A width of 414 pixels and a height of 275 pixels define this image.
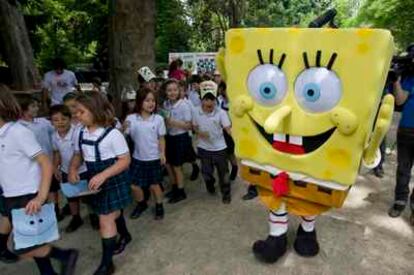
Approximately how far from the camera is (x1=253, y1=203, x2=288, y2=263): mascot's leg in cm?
300

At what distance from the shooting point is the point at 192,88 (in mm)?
7074

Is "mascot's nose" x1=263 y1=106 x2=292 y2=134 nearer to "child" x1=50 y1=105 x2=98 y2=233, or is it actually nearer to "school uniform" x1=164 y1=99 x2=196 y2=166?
"child" x1=50 y1=105 x2=98 y2=233

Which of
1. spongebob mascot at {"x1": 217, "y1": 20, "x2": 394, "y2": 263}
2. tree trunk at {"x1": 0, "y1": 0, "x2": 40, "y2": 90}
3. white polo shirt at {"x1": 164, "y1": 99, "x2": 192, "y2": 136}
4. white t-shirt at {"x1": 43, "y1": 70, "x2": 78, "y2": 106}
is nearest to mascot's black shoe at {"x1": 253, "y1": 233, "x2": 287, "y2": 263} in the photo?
spongebob mascot at {"x1": 217, "y1": 20, "x2": 394, "y2": 263}

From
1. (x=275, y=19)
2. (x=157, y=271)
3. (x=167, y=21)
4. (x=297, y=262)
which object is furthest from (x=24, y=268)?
(x=275, y=19)

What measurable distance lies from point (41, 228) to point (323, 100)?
1.86 m

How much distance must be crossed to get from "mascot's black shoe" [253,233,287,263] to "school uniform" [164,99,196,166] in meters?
1.56

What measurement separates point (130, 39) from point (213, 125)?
1.67 m

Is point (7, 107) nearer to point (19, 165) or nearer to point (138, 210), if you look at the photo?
point (19, 165)

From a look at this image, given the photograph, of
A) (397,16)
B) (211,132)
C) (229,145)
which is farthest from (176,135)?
(397,16)

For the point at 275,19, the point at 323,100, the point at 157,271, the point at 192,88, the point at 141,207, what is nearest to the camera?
the point at 323,100

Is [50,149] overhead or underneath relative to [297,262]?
overhead

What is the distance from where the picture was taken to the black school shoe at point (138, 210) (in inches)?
155

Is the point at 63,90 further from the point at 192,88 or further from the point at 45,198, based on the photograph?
the point at 45,198

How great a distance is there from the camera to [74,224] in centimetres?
375
